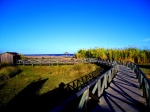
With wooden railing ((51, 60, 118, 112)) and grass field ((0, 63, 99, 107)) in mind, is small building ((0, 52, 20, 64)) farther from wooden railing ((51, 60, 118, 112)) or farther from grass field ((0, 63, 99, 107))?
wooden railing ((51, 60, 118, 112))

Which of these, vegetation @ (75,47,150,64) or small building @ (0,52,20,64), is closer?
vegetation @ (75,47,150,64)

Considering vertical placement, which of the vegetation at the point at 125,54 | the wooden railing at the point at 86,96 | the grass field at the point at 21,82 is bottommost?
the grass field at the point at 21,82

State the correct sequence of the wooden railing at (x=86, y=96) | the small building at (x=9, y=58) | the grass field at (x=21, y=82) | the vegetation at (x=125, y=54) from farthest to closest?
the small building at (x=9, y=58) < the vegetation at (x=125, y=54) < the grass field at (x=21, y=82) < the wooden railing at (x=86, y=96)

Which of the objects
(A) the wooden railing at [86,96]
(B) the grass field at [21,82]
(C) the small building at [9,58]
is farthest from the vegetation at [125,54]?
(A) the wooden railing at [86,96]

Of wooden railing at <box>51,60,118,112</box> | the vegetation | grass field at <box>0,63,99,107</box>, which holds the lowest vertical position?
grass field at <box>0,63,99,107</box>

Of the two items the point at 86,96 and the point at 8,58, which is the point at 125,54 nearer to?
the point at 8,58

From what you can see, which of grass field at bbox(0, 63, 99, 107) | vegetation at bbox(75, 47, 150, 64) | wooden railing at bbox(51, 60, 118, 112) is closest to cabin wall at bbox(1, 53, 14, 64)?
grass field at bbox(0, 63, 99, 107)

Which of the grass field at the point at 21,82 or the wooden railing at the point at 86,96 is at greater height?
the wooden railing at the point at 86,96

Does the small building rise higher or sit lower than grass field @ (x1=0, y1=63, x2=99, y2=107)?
higher

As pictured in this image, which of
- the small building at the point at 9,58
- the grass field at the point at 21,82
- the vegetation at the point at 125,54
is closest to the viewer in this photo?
the grass field at the point at 21,82

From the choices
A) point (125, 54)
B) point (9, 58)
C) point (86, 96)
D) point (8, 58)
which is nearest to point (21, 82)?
point (9, 58)

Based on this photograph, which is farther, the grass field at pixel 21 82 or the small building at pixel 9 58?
the small building at pixel 9 58

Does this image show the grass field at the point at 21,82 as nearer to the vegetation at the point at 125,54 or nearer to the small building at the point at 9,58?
the small building at the point at 9,58

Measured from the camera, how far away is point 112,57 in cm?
3788
